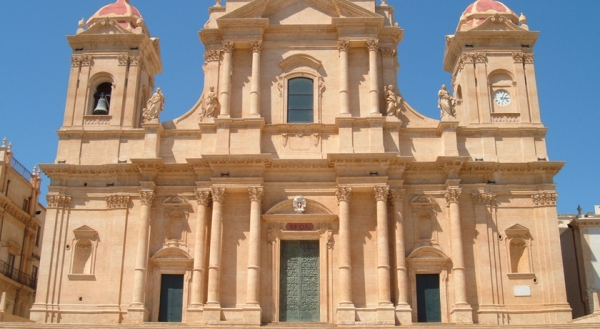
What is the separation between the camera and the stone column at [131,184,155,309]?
28297 mm

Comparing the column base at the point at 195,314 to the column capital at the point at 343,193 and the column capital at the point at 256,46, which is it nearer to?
the column capital at the point at 343,193

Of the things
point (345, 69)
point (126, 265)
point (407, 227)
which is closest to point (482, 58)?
point (345, 69)

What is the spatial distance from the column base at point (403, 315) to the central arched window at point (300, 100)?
8.73 meters

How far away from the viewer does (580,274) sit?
33.8 meters

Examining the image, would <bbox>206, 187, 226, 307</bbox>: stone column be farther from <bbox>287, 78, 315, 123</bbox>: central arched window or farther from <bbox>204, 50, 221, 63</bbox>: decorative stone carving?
<bbox>204, 50, 221, 63</bbox>: decorative stone carving

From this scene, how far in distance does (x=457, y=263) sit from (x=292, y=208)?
6843mm

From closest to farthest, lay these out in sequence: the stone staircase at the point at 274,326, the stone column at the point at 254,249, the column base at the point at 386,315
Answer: the stone staircase at the point at 274,326, the column base at the point at 386,315, the stone column at the point at 254,249

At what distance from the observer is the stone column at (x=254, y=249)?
27.9 m

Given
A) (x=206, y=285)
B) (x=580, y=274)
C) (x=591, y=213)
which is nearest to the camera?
(x=206, y=285)

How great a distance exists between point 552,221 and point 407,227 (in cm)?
579

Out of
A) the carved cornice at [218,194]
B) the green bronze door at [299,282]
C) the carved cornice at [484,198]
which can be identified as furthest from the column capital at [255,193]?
the carved cornice at [484,198]

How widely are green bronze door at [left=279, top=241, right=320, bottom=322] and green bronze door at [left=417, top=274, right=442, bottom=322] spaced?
4.01m

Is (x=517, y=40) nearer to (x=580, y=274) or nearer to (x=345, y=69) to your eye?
(x=345, y=69)

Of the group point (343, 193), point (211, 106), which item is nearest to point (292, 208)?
point (343, 193)
